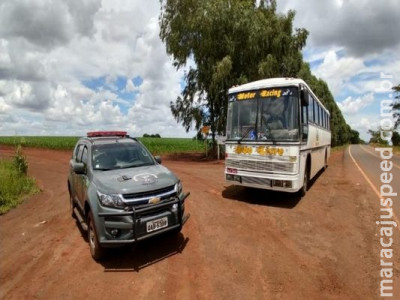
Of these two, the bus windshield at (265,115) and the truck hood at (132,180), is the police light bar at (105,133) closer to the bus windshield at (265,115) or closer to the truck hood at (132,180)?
the truck hood at (132,180)

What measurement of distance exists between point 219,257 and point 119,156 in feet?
9.91

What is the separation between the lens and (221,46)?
22.9 meters

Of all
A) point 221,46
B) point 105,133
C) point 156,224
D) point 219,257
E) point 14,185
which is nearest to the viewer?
point 156,224

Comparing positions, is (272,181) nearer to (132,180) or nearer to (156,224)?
(156,224)

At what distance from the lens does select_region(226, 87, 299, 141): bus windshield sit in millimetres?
8609

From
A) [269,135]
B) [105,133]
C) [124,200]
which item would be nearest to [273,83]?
[269,135]

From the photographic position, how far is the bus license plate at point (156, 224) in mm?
5168

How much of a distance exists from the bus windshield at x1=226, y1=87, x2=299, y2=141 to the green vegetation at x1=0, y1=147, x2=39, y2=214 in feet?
24.5

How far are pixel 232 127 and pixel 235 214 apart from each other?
9.75 ft

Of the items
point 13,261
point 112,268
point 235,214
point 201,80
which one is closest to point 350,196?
point 235,214

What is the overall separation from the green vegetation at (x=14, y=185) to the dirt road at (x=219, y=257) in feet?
3.51

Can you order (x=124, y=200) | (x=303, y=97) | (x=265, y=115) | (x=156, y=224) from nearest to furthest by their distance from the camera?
(x=124, y=200), (x=156, y=224), (x=303, y=97), (x=265, y=115)

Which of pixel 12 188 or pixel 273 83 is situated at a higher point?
pixel 273 83

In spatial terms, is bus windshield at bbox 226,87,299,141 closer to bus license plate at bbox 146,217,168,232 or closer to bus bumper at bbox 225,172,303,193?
bus bumper at bbox 225,172,303,193
